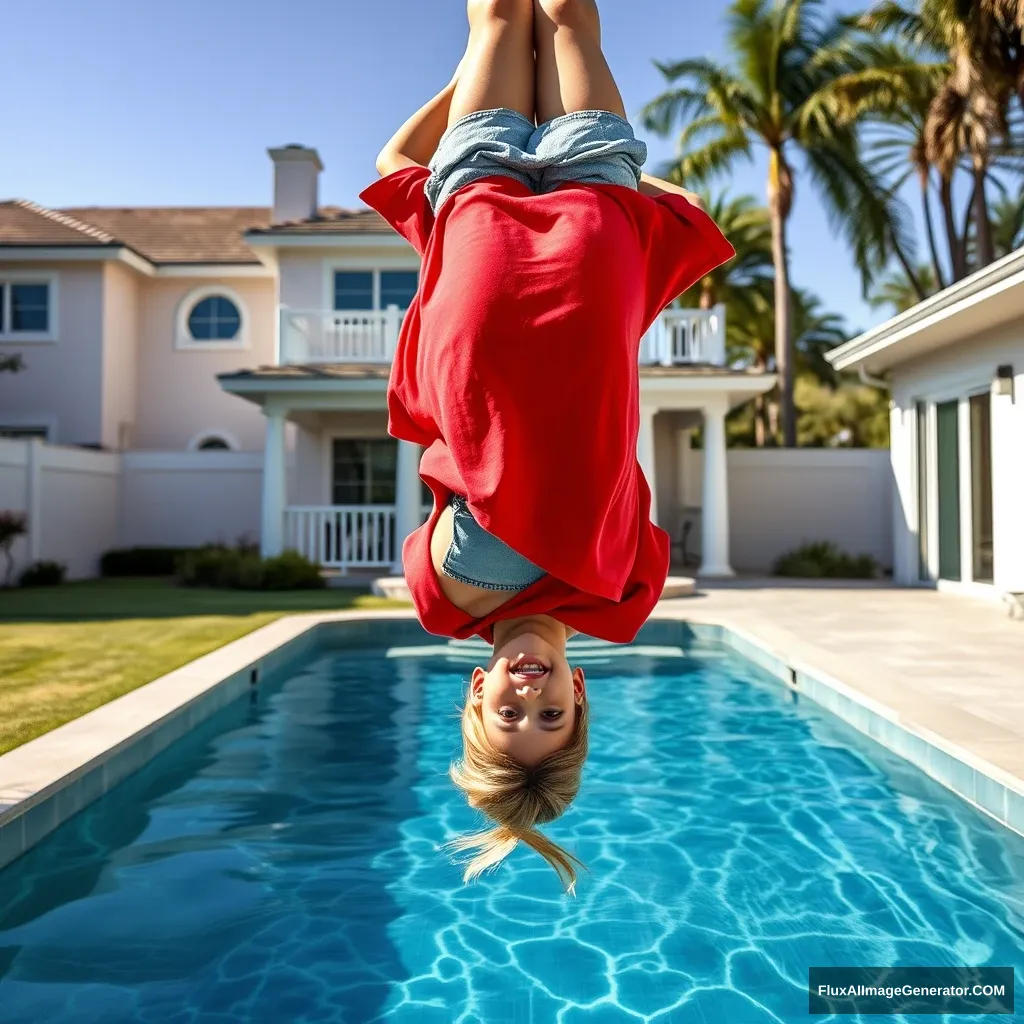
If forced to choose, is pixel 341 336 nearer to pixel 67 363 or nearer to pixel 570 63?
pixel 67 363

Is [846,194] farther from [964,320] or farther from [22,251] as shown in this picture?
[22,251]

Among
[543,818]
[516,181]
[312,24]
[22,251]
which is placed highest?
[22,251]

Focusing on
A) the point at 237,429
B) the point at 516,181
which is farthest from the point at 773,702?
the point at 237,429

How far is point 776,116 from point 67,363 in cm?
1472

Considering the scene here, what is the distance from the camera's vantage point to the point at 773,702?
285 inches

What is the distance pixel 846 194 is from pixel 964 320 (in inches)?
422

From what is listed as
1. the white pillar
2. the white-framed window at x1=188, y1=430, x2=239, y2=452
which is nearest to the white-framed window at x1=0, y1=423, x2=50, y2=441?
the white-framed window at x1=188, y1=430, x2=239, y2=452

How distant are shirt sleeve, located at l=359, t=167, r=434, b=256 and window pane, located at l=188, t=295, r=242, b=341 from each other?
18924mm

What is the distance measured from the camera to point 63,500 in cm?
1631

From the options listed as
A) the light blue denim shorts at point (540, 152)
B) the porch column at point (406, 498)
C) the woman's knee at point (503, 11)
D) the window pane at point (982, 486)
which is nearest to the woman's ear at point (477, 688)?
the light blue denim shorts at point (540, 152)

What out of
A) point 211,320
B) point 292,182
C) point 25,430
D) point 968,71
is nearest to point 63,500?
point 25,430

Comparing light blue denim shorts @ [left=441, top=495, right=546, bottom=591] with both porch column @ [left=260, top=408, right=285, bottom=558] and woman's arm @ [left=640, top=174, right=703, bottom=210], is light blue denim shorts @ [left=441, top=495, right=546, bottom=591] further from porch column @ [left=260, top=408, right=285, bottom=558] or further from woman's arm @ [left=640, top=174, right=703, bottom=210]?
porch column @ [left=260, top=408, right=285, bottom=558]

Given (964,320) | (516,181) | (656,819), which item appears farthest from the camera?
(964,320)

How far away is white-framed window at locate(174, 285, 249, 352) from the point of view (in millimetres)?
20000
